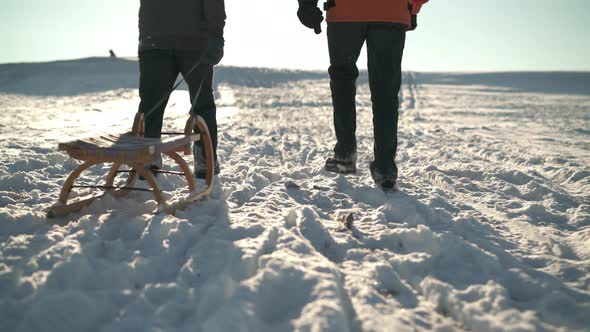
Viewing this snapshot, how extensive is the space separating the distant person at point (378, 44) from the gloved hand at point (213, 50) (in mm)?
622

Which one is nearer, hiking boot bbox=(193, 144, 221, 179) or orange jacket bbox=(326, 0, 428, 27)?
orange jacket bbox=(326, 0, 428, 27)

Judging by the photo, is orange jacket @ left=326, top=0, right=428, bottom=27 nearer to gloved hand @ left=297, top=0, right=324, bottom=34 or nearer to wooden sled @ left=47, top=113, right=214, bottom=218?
gloved hand @ left=297, top=0, right=324, bottom=34

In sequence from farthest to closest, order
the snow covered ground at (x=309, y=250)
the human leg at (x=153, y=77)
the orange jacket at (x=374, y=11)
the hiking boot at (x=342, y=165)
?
the hiking boot at (x=342, y=165) → the human leg at (x=153, y=77) → the orange jacket at (x=374, y=11) → the snow covered ground at (x=309, y=250)

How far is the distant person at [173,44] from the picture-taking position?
3.18 m

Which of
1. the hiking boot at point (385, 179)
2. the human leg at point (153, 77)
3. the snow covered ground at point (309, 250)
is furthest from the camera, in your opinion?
the human leg at point (153, 77)

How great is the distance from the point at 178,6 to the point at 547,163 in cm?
368

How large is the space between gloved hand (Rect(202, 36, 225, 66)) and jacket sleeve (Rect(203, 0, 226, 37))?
54mm

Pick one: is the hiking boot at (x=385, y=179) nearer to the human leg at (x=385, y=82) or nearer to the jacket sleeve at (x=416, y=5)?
the human leg at (x=385, y=82)

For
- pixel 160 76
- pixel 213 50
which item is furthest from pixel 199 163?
pixel 213 50

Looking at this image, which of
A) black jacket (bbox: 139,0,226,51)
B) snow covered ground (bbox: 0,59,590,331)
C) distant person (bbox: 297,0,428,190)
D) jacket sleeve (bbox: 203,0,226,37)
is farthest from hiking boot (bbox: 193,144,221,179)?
distant person (bbox: 297,0,428,190)

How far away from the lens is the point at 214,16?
3.21 m

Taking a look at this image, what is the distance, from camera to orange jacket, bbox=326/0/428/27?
3002 mm

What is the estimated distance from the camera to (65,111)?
823 centimetres

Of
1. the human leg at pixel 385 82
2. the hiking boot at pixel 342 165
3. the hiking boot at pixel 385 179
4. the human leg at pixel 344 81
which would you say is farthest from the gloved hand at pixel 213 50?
the hiking boot at pixel 385 179
